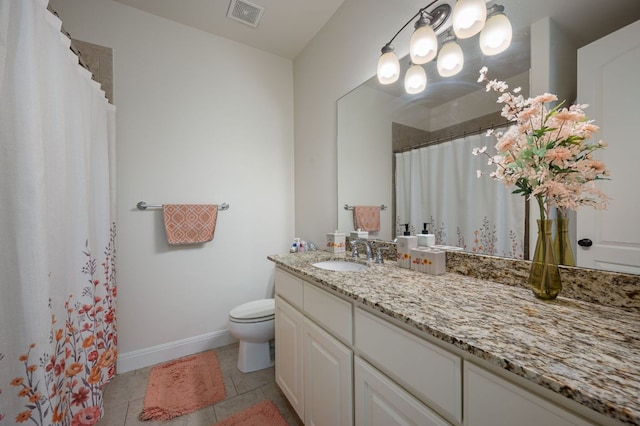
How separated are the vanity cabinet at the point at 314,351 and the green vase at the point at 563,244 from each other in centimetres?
71

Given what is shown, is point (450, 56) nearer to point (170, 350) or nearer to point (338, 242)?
point (338, 242)

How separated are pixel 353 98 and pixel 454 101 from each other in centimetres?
73

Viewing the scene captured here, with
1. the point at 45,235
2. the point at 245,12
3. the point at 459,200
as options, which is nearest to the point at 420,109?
the point at 459,200

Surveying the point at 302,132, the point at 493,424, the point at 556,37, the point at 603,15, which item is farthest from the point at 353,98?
the point at 493,424

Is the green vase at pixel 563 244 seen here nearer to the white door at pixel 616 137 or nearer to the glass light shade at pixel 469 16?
the white door at pixel 616 137

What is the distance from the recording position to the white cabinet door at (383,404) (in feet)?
2.10

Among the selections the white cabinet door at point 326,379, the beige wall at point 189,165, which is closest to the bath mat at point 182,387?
the beige wall at point 189,165

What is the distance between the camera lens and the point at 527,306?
717 mm

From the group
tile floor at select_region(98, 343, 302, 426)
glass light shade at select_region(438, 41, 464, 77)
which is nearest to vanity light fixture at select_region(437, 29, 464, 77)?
glass light shade at select_region(438, 41, 464, 77)

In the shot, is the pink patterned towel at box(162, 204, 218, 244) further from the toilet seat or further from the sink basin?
the sink basin

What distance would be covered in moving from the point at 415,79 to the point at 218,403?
2.10 metres

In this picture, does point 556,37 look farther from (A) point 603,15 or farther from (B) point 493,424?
(B) point 493,424

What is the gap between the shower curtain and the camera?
0.68 metres

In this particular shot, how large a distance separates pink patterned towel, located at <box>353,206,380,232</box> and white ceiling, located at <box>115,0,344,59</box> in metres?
1.46
